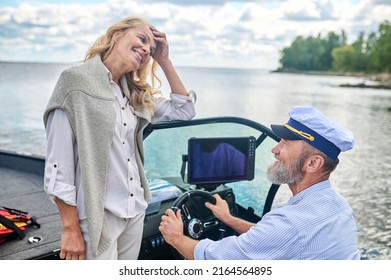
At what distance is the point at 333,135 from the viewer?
1395 millimetres

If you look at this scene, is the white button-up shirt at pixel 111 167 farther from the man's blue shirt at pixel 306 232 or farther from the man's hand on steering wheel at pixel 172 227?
the man's blue shirt at pixel 306 232

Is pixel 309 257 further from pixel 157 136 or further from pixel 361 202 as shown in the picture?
pixel 361 202

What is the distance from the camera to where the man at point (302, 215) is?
51.4 inches

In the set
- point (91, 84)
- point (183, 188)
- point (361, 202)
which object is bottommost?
point (361, 202)

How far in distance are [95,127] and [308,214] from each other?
2.33 ft

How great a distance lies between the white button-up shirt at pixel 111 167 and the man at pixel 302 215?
0.18 m

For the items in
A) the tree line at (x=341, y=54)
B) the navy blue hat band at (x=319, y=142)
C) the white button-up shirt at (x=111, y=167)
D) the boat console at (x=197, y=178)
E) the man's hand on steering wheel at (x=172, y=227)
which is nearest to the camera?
the white button-up shirt at (x=111, y=167)

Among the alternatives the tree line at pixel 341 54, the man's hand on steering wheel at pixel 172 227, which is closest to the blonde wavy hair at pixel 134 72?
the man's hand on steering wheel at pixel 172 227

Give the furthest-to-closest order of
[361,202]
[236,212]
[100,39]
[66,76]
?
[361,202]
[236,212]
[100,39]
[66,76]

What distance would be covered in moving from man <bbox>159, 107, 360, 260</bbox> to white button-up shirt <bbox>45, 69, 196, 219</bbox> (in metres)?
0.18

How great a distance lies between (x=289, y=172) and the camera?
144 cm

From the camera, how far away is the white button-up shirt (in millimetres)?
1279

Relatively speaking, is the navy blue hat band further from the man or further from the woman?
the woman
